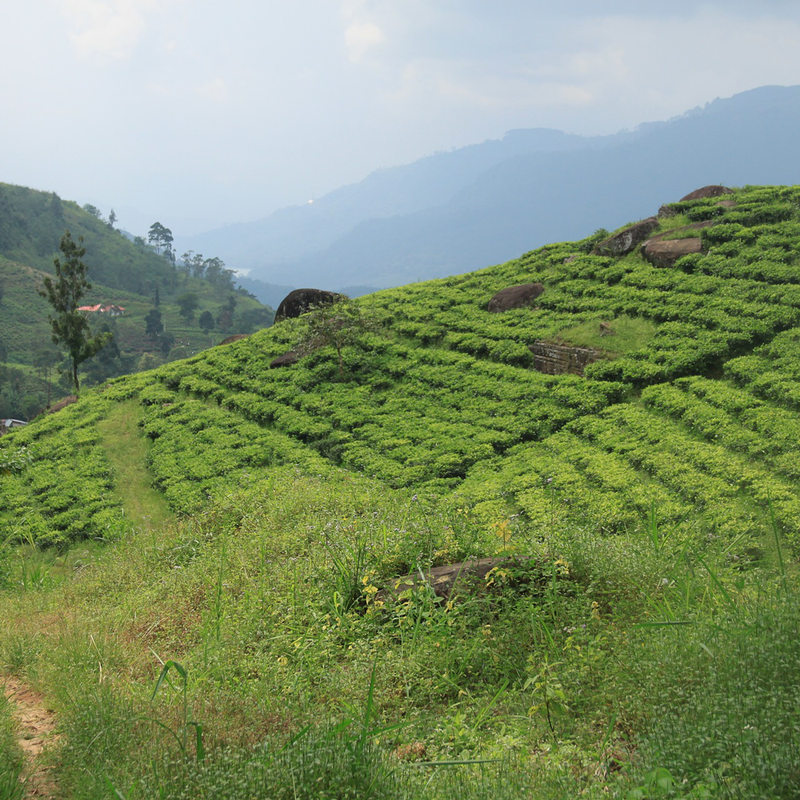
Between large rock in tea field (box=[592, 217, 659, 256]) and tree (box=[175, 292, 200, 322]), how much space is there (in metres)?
91.4

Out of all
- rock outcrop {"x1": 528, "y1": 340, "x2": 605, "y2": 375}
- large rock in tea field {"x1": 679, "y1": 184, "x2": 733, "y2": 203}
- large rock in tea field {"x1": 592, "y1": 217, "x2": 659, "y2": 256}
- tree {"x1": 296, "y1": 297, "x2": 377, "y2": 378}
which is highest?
large rock in tea field {"x1": 679, "y1": 184, "x2": 733, "y2": 203}

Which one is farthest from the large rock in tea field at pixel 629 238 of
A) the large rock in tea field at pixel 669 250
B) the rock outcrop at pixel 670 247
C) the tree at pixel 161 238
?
the tree at pixel 161 238

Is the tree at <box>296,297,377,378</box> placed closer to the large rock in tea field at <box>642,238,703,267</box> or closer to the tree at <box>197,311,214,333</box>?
the large rock in tea field at <box>642,238,703,267</box>

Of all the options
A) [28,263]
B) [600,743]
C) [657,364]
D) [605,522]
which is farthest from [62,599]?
[28,263]

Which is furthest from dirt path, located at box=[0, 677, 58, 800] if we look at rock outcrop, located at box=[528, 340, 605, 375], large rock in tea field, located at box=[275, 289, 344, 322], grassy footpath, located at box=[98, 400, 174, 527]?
large rock in tea field, located at box=[275, 289, 344, 322]

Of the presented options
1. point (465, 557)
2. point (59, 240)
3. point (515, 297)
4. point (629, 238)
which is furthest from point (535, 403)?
point (59, 240)

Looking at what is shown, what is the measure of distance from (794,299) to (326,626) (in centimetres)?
1426

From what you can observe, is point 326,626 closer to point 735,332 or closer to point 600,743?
point 600,743

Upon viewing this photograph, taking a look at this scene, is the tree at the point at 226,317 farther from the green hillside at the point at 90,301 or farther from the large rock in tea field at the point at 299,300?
the large rock in tea field at the point at 299,300

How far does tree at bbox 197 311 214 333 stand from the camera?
99.4 metres

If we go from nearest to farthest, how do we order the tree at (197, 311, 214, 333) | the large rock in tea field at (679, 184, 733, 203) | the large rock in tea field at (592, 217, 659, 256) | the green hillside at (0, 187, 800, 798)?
the green hillside at (0, 187, 800, 798), the large rock in tea field at (592, 217, 659, 256), the large rock in tea field at (679, 184, 733, 203), the tree at (197, 311, 214, 333)

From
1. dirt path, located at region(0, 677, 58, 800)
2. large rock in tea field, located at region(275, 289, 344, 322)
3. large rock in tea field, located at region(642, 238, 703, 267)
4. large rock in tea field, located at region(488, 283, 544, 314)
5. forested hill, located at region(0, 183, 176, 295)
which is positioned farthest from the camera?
forested hill, located at region(0, 183, 176, 295)

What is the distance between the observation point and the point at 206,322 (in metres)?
99.8

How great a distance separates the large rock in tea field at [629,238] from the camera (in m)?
20.6
